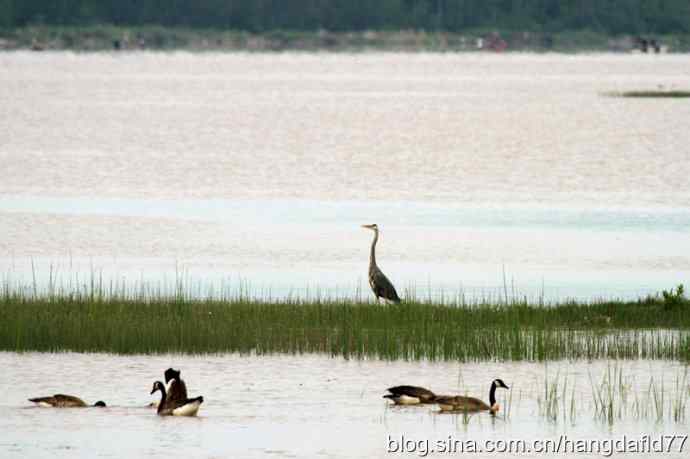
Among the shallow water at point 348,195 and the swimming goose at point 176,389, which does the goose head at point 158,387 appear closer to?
the swimming goose at point 176,389

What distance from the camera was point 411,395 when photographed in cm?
1892

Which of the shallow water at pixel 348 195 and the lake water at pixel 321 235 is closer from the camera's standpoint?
the lake water at pixel 321 235

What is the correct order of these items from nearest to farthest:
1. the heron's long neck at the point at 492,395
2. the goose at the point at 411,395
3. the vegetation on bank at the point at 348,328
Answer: the heron's long neck at the point at 492,395 < the goose at the point at 411,395 < the vegetation on bank at the point at 348,328

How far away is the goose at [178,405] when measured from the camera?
723 inches

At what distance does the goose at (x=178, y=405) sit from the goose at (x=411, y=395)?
6.38 feet

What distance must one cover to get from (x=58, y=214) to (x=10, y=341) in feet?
73.9

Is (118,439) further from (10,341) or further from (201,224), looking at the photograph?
(201,224)

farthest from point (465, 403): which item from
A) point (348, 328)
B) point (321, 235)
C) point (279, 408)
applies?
point (321, 235)

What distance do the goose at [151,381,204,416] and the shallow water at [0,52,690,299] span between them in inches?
347

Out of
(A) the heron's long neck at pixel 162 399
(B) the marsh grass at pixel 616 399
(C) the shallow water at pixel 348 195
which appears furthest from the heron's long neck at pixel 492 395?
(C) the shallow water at pixel 348 195

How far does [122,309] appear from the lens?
2325cm

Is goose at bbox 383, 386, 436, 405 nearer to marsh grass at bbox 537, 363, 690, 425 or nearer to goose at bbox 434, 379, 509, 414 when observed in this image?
goose at bbox 434, 379, 509, 414

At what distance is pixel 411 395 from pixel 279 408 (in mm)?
1374

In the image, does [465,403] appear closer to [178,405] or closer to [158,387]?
[178,405]
